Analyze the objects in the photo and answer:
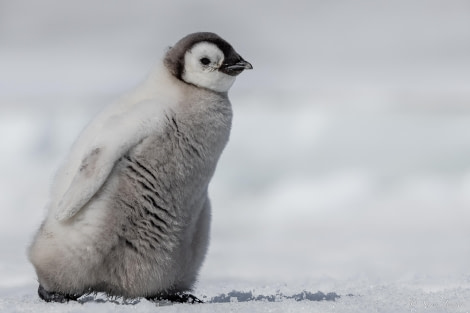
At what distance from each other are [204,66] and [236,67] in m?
0.12

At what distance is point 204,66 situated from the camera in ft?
11.7

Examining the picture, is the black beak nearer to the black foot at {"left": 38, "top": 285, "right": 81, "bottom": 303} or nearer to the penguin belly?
the penguin belly

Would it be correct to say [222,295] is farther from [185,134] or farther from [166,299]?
[185,134]

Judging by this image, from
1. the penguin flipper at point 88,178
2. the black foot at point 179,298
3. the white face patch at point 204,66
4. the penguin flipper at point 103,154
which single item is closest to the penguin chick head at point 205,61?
the white face patch at point 204,66

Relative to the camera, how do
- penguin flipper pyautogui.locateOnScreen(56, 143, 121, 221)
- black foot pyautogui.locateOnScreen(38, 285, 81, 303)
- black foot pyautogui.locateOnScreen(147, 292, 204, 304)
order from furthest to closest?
black foot pyautogui.locateOnScreen(147, 292, 204, 304)
black foot pyautogui.locateOnScreen(38, 285, 81, 303)
penguin flipper pyautogui.locateOnScreen(56, 143, 121, 221)

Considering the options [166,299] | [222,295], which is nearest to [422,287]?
[222,295]

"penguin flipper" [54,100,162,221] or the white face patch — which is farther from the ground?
the white face patch

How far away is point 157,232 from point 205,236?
0.33m

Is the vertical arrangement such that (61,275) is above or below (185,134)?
below

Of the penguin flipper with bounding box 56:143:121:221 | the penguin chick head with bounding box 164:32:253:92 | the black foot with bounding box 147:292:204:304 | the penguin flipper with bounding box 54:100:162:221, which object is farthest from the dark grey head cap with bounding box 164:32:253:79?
the black foot with bounding box 147:292:204:304

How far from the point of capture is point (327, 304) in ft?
10.9

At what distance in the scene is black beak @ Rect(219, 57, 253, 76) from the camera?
11.7 feet

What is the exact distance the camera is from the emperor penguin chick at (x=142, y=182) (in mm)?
3430

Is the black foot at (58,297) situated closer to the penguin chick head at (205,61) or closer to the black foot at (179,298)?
the black foot at (179,298)
